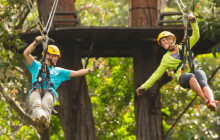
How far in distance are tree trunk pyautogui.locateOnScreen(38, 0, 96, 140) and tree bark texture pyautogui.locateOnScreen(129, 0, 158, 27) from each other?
1718 millimetres

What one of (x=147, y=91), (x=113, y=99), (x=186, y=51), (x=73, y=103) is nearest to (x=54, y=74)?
(x=186, y=51)

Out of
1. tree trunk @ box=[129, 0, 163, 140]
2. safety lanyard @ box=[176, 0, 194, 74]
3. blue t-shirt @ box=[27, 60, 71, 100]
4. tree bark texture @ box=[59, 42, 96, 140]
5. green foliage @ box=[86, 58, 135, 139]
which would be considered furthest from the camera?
green foliage @ box=[86, 58, 135, 139]

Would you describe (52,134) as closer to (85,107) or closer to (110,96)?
(110,96)

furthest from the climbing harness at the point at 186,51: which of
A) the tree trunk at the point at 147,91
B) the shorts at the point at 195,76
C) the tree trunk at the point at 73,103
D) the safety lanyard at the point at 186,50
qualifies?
the tree trunk at the point at 73,103

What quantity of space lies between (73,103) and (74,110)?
18 cm

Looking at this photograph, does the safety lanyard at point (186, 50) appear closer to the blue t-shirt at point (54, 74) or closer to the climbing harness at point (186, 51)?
the climbing harness at point (186, 51)

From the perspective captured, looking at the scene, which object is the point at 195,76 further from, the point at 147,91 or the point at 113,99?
the point at 113,99

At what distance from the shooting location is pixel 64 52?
11.2 meters

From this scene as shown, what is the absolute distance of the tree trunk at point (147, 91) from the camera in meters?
11.2

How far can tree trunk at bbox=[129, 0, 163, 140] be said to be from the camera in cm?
1120

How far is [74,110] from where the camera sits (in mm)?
11102

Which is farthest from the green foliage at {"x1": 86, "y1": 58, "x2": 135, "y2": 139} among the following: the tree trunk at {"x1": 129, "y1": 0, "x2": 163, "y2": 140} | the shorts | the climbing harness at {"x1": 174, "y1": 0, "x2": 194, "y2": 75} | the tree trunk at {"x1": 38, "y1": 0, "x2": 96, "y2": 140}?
the shorts

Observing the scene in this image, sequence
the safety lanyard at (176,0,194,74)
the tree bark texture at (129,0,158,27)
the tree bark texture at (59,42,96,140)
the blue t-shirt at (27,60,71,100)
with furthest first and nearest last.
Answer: the tree bark texture at (129,0,158,27) < the tree bark texture at (59,42,96,140) < the blue t-shirt at (27,60,71,100) < the safety lanyard at (176,0,194,74)

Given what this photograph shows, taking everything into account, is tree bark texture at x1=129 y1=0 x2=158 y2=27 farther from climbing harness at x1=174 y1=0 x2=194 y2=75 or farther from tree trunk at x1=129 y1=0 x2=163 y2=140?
climbing harness at x1=174 y1=0 x2=194 y2=75
